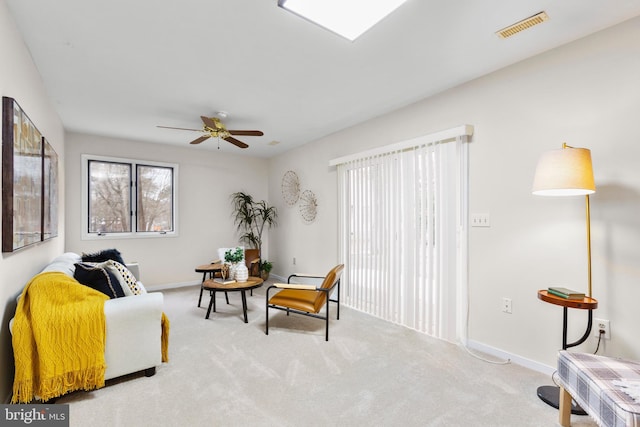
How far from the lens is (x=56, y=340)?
6.18ft

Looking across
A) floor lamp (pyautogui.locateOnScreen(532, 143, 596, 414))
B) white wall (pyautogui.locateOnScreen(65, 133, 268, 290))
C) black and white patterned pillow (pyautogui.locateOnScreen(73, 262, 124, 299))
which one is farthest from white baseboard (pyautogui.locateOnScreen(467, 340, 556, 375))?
white wall (pyautogui.locateOnScreen(65, 133, 268, 290))

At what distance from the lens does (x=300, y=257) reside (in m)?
5.31

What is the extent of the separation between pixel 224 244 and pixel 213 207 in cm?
77

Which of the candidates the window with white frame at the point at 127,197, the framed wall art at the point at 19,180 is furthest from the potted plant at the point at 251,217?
the framed wall art at the point at 19,180

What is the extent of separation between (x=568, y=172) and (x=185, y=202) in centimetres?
540

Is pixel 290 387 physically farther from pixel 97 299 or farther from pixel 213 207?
pixel 213 207

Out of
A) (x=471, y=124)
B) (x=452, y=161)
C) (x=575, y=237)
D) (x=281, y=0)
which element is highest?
(x=281, y=0)

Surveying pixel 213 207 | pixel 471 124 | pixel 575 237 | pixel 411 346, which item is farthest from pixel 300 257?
pixel 575 237

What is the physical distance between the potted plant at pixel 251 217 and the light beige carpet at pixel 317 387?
3009 mm

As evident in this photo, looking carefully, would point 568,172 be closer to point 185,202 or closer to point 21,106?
point 21,106

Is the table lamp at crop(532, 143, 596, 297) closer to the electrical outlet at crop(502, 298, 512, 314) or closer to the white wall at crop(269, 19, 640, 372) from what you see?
the white wall at crop(269, 19, 640, 372)

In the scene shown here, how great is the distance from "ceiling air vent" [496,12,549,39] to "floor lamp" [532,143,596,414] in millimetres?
879

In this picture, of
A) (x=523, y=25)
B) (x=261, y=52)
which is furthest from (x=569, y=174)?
(x=261, y=52)

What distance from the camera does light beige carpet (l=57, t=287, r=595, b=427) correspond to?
5.98 ft
